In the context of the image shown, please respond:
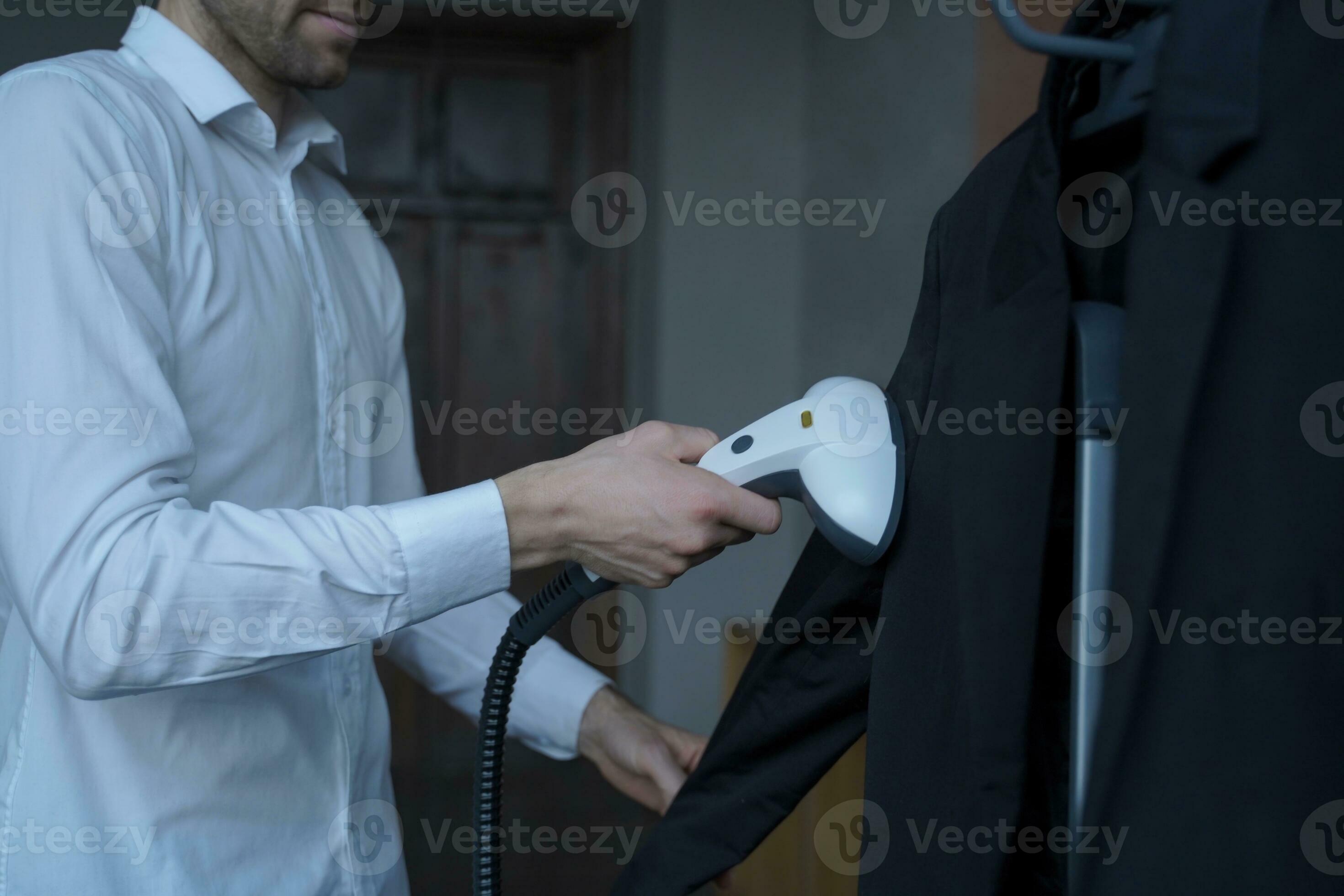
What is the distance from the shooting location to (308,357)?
0.96 meters

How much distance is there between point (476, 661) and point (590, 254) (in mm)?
2001

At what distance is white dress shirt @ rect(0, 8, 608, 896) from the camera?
0.65m

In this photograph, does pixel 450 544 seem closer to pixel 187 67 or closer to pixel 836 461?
pixel 836 461

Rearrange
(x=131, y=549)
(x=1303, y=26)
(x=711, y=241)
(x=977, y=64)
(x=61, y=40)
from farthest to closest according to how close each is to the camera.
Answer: (x=711, y=241)
(x=61, y=40)
(x=977, y=64)
(x=131, y=549)
(x=1303, y=26)

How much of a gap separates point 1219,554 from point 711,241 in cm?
236

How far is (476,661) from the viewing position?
1071 mm

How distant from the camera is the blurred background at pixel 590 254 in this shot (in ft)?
8.80

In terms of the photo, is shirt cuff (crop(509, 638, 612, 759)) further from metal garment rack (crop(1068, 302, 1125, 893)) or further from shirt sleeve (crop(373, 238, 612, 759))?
metal garment rack (crop(1068, 302, 1125, 893))

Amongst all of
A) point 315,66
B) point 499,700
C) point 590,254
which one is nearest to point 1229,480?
point 499,700

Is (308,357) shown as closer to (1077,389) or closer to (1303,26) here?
(1077,389)

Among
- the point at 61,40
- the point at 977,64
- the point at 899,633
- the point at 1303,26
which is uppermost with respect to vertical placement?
the point at 61,40

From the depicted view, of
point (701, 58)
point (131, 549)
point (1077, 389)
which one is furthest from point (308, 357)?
point (701, 58)

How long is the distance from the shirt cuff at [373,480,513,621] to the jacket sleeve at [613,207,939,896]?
211 mm

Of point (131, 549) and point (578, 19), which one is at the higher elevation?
point (578, 19)
